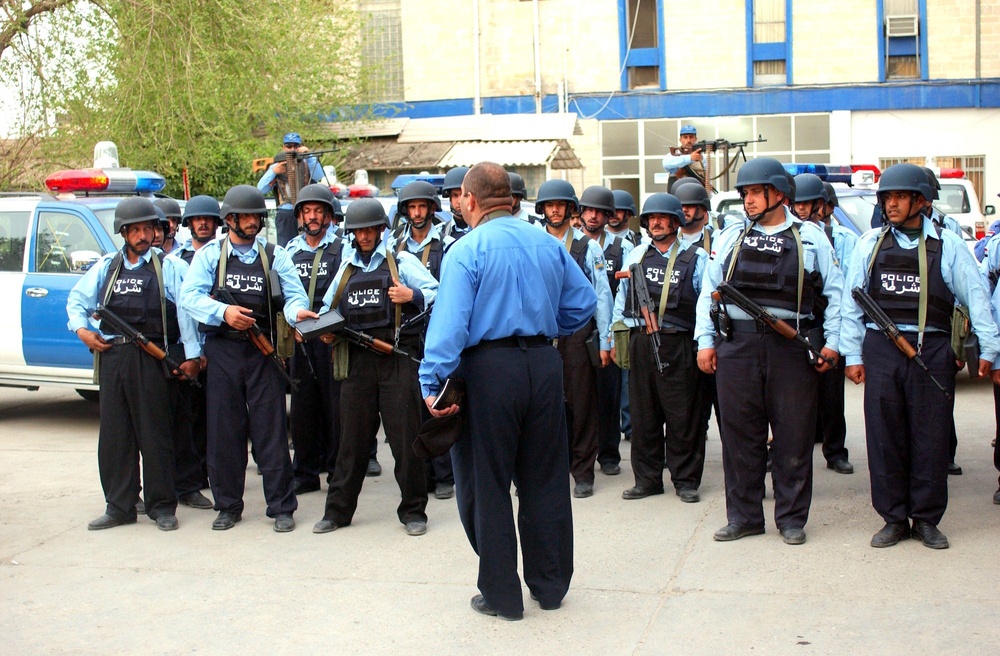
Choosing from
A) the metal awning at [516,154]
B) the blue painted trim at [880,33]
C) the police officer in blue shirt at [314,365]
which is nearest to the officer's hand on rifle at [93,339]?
the police officer in blue shirt at [314,365]

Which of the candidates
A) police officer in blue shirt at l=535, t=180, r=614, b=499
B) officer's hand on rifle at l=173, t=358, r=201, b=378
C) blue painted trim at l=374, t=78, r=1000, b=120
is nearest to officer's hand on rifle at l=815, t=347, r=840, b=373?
police officer in blue shirt at l=535, t=180, r=614, b=499

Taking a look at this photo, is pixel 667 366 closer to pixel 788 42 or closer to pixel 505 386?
pixel 505 386

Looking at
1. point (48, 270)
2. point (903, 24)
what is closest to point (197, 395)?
point (48, 270)

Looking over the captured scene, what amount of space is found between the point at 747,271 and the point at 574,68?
77.5 feet

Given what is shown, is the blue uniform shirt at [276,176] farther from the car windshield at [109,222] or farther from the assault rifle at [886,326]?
the assault rifle at [886,326]

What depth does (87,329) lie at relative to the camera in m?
7.13

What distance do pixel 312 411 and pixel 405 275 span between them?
1677 mm

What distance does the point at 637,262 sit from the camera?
7.45 m

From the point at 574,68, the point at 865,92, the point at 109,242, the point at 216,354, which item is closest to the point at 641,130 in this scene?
the point at 574,68

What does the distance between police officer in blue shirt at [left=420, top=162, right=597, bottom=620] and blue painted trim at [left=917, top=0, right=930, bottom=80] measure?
84.3 ft

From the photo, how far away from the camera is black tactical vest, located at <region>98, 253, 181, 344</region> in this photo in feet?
23.2

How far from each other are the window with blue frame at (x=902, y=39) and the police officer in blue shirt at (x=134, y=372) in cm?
2466

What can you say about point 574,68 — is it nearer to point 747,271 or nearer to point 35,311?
point 35,311

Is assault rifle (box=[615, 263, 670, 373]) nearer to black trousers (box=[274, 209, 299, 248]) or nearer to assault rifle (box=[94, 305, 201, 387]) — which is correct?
assault rifle (box=[94, 305, 201, 387])
